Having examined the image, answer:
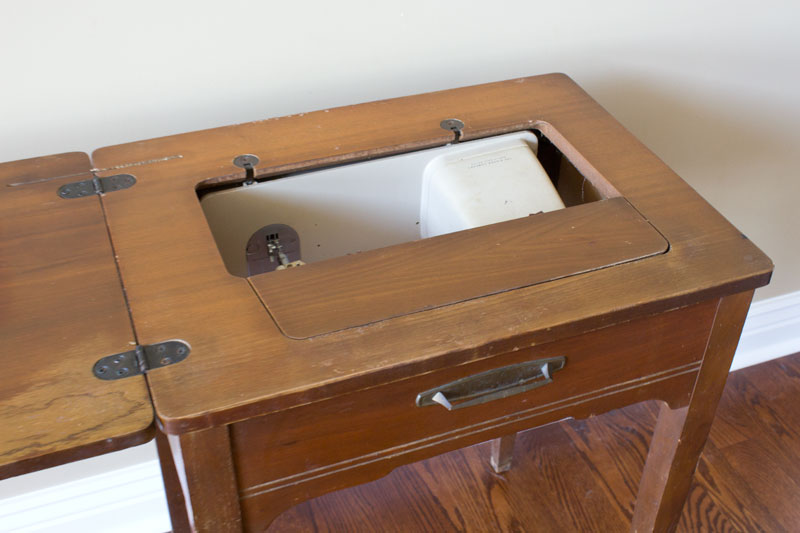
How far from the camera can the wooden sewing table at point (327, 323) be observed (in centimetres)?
75

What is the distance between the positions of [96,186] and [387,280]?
0.40m

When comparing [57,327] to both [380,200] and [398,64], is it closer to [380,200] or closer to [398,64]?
[380,200]

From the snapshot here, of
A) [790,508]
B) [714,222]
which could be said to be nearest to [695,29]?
[714,222]

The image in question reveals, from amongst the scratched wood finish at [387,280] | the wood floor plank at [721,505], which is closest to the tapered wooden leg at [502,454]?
the wood floor plank at [721,505]

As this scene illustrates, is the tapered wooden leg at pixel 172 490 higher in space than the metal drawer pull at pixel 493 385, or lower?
lower

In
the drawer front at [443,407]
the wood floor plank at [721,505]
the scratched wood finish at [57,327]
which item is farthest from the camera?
the wood floor plank at [721,505]

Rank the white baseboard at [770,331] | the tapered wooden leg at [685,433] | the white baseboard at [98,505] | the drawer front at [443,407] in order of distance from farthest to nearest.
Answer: the white baseboard at [770,331], the white baseboard at [98,505], the tapered wooden leg at [685,433], the drawer front at [443,407]

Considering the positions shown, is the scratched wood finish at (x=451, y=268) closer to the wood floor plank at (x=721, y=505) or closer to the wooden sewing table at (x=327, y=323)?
the wooden sewing table at (x=327, y=323)

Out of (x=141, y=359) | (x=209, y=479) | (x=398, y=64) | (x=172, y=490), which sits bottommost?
(x=172, y=490)

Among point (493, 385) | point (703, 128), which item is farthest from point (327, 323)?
point (703, 128)

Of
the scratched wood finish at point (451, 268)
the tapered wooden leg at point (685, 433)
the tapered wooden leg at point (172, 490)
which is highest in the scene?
the scratched wood finish at point (451, 268)

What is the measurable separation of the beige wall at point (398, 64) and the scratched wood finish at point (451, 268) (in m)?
0.45

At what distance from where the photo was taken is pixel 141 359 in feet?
2.51

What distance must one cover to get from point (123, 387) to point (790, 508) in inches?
53.7
